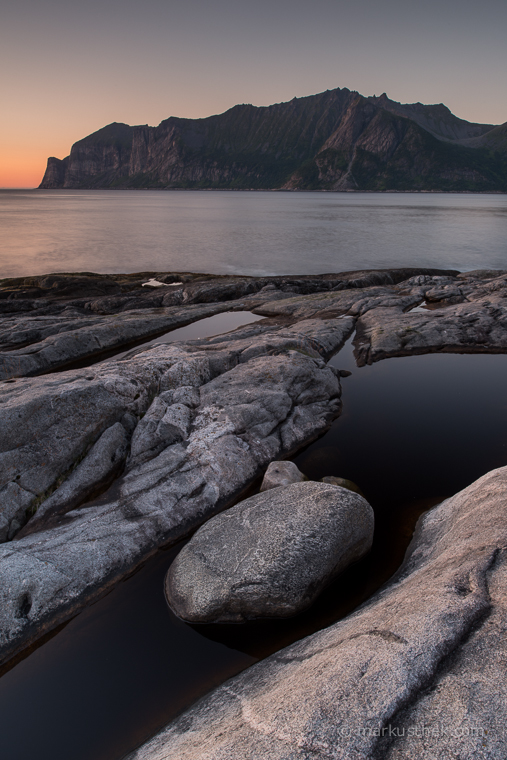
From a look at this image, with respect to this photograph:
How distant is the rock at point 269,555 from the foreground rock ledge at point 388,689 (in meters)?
1.29

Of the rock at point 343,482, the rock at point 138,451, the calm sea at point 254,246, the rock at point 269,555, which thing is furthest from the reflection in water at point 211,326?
the calm sea at point 254,246

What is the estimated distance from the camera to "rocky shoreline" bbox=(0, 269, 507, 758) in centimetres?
798

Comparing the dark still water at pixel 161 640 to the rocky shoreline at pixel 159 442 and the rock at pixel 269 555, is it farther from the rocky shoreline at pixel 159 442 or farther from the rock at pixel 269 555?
the rocky shoreline at pixel 159 442

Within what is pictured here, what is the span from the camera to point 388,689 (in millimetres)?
4930

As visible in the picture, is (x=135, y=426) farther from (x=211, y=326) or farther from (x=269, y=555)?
(x=211, y=326)

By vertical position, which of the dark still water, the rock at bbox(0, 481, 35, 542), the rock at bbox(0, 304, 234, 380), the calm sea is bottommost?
the dark still water

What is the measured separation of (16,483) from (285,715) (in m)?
9.48

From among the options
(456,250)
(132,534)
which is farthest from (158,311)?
(456,250)

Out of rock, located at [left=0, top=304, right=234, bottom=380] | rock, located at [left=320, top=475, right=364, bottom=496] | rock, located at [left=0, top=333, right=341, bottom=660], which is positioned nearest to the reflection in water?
rock, located at [left=0, top=304, right=234, bottom=380]

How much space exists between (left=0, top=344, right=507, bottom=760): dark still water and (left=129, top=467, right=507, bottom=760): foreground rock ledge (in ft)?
2.97

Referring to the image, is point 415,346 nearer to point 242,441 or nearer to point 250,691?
point 242,441

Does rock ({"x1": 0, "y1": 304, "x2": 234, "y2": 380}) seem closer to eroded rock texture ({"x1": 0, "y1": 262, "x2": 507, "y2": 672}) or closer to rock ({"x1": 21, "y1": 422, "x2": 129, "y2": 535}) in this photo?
eroded rock texture ({"x1": 0, "y1": 262, "x2": 507, "y2": 672})

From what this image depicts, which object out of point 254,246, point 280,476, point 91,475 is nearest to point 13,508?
point 91,475

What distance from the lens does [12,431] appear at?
11750mm
